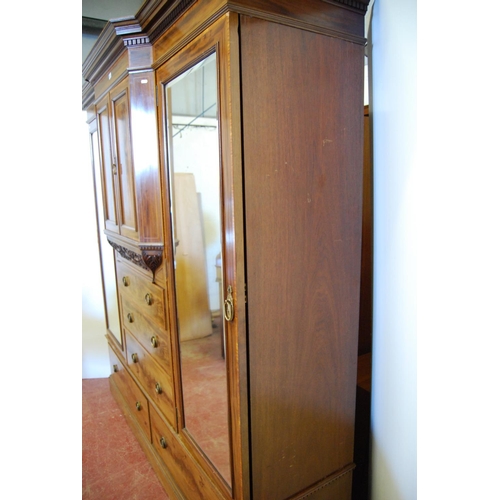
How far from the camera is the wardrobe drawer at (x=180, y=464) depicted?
1.24 m

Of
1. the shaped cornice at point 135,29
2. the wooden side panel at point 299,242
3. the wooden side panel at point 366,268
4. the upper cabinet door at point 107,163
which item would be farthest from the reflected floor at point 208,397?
the shaped cornice at point 135,29

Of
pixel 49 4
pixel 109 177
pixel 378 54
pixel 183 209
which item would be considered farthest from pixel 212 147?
pixel 109 177

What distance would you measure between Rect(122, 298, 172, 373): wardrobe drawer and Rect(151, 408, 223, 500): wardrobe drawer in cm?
29

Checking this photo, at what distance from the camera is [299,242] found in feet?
3.29

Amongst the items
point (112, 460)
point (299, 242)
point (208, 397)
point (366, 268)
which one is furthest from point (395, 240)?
point (112, 460)

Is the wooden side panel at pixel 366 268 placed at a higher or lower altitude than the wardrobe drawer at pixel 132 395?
higher

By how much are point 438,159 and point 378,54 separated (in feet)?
1.96

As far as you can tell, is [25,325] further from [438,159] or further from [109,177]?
[109,177]

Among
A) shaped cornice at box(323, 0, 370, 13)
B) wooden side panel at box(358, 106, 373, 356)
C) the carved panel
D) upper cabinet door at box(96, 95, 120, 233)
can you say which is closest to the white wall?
shaped cornice at box(323, 0, 370, 13)

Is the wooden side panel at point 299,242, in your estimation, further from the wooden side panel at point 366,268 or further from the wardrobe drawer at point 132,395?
the wardrobe drawer at point 132,395

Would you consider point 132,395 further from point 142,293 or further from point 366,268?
point 366,268

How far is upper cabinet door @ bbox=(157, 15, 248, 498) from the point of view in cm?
91

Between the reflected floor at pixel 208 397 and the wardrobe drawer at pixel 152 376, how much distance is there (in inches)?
5.7

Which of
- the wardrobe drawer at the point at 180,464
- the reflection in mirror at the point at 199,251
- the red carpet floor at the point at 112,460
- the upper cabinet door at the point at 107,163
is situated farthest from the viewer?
the upper cabinet door at the point at 107,163
